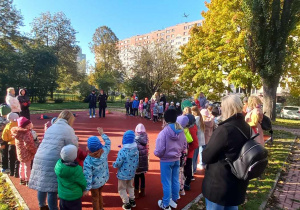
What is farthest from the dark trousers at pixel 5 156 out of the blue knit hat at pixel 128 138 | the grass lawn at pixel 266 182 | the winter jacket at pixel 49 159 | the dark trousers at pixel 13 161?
the grass lawn at pixel 266 182

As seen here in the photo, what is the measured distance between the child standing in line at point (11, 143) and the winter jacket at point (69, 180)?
265 centimetres

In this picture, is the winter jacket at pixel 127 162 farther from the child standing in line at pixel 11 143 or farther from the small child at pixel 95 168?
the child standing in line at pixel 11 143

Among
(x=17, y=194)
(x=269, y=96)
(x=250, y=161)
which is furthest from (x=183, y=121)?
(x=269, y=96)

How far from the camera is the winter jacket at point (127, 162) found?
361 centimetres

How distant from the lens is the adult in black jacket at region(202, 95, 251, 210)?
2148 mm

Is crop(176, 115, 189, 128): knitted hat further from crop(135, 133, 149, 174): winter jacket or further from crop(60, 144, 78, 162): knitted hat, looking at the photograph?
crop(60, 144, 78, 162): knitted hat

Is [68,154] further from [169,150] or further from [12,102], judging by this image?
[12,102]

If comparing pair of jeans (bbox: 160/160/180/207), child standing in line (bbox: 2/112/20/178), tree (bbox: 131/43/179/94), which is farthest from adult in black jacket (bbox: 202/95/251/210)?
tree (bbox: 131/43/179/94)

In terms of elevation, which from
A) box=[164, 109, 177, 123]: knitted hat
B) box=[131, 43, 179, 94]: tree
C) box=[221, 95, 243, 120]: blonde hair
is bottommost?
box=[164, 109, 177, 123]: knitted hat

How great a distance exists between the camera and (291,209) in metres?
3.98

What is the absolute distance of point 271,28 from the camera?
37.7ft

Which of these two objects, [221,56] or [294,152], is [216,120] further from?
[221,56]

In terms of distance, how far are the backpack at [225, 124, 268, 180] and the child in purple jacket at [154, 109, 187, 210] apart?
152cm

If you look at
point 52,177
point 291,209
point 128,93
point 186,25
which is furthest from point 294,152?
point 186,25
